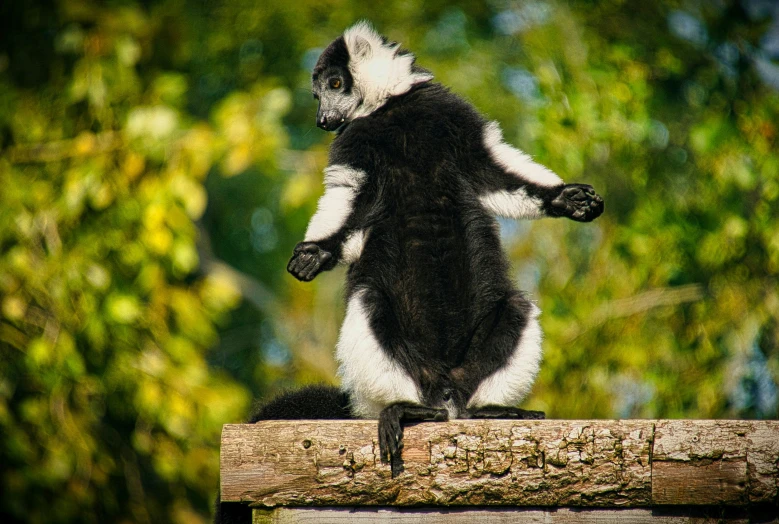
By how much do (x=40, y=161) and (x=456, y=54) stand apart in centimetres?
1027

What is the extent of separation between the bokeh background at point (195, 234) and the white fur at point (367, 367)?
4275mm

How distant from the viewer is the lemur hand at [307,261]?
4.68 metres

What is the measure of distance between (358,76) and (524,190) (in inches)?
55.6

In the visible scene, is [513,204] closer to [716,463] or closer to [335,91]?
[335,91]

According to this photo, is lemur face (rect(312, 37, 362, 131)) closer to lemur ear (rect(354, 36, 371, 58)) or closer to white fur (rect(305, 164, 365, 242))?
lemur ear (rect(354, 36, 371, 58))

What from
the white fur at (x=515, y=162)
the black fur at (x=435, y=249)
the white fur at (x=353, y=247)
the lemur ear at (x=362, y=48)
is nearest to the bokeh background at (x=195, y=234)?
the lemur ear at (x=362, y=48)

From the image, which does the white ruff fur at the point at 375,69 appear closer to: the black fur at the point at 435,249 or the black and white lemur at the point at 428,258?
the black and white lemur at the point at 428,258

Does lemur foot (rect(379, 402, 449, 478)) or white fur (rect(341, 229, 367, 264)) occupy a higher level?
white fur (rect(341, 229, 367, 264))

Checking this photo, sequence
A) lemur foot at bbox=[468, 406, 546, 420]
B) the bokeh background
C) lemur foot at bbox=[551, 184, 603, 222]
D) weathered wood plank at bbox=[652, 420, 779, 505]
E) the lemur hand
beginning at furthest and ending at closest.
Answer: the bokeh background
lemur foot at bbox=[551, 184, 603, 222]
the lemur hand
lemur foot at bbox=[468, 406, 546, 420]
weathered wood plank at bbox=[652, 420, 779, 505]

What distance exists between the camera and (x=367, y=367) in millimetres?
4590

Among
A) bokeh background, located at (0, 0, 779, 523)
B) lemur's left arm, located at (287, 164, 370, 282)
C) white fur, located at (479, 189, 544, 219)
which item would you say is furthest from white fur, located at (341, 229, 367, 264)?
bokeh background, located at (0, 0, 779, 523)

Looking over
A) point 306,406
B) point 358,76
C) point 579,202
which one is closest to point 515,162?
point 579,202

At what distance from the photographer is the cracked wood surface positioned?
3.82 m

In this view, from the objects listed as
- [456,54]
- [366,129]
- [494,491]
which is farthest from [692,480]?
[456,54]
